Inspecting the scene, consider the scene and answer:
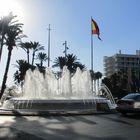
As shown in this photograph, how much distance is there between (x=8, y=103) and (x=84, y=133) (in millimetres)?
16384

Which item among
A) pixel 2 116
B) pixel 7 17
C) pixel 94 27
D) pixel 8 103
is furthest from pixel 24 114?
pixel 7 17

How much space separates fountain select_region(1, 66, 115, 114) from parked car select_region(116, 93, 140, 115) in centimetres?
323

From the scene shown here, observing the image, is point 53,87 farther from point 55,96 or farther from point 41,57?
point 41,57

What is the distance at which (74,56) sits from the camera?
319 ft

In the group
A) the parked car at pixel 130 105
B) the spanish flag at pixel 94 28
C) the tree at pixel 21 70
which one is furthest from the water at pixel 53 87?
the tree at pixel 21 70

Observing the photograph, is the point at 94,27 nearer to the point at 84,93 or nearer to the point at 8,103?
the point at 84,93

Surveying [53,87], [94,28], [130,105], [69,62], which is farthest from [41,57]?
[130,105]

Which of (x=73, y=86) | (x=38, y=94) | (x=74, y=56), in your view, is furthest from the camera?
(x=74, y=56)

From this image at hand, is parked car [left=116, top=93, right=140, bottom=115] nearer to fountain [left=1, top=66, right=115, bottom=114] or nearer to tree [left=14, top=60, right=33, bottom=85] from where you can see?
fountain [left=1, top=66, right=115, bottom=114]

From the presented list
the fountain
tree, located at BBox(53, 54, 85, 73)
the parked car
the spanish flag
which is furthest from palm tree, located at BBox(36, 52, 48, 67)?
the parked car

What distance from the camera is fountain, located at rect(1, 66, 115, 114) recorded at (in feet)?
89.0

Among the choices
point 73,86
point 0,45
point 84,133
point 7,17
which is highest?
point 7,17

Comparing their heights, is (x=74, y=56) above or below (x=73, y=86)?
above

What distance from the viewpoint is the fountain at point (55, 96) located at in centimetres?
2714
